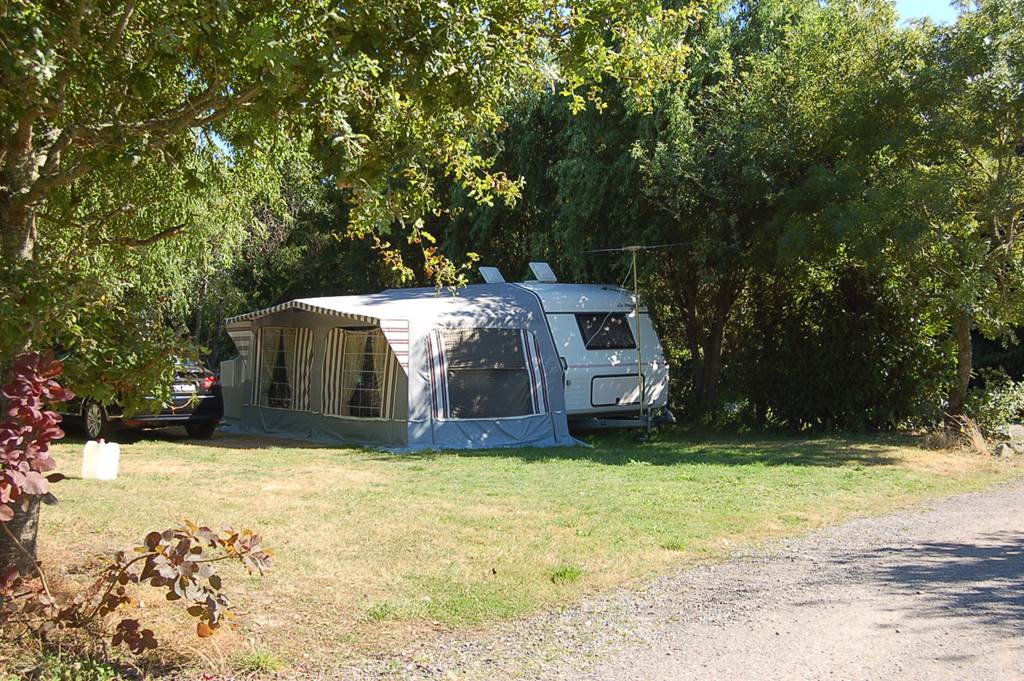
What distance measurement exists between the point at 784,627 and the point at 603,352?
10.2 m

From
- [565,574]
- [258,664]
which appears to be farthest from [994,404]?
[258,664]

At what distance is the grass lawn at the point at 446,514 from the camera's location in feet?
17.7

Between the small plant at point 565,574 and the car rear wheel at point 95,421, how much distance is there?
31.5 feet

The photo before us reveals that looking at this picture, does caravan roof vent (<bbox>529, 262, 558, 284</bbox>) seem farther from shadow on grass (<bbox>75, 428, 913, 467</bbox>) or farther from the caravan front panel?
shadow on grass (<bbox>75, 428, 913, 467</bbox>)

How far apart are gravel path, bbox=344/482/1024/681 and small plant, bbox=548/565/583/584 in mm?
315

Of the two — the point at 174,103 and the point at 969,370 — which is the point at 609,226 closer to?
the point at 969,370

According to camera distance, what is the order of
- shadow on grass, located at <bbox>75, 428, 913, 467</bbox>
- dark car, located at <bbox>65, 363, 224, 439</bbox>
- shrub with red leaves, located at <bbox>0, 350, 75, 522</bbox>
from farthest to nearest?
1. dark car, located at <bbox>65, 363, 224, 439</bbox>
2. shadow on grass, located at <bbox>75, 428, 913, 467</bbox>
3. shrub with red leaves, located at <bbox>0, 350, 75, 522</bbox>

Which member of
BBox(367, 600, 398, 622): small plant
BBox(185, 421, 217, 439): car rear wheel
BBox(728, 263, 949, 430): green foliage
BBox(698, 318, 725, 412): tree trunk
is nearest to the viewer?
BBox(367, 600, 398, 622): small plant

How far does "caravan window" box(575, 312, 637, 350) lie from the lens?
15.2 meters

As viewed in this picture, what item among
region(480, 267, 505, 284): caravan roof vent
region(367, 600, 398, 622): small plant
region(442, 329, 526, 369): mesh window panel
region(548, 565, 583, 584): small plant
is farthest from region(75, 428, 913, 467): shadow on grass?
region(367, 600, 398, 622): small plant

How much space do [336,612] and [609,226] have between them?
12.1 m

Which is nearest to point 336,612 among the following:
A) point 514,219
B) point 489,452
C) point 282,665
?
point 282,665

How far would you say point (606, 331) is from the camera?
15461 mm

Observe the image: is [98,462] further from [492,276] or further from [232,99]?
[492,276]
